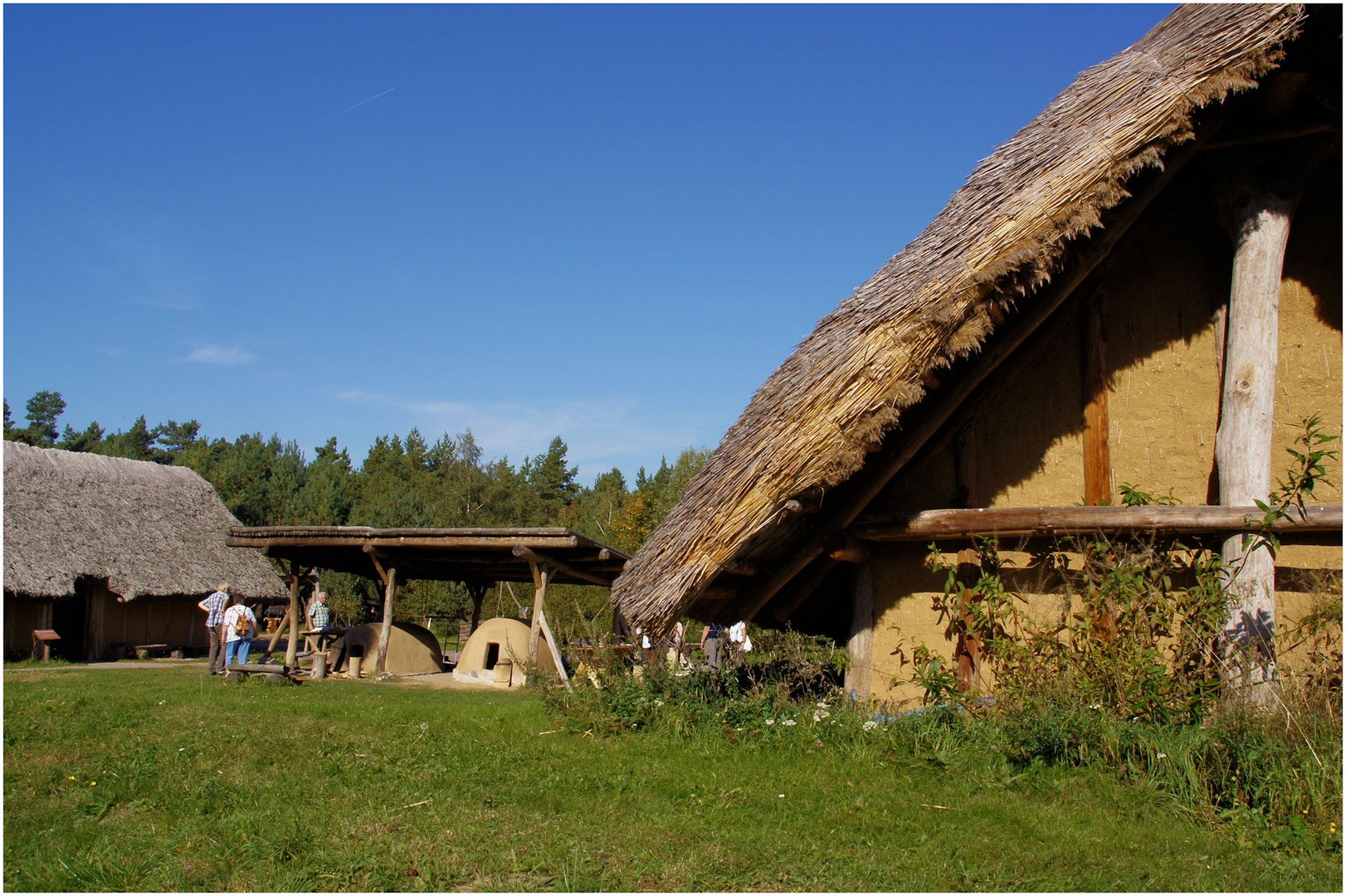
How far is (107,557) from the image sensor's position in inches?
835

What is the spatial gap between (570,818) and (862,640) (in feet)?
10.1

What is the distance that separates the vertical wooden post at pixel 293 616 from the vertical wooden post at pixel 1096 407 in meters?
13.7

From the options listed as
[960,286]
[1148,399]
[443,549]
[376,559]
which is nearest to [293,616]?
[376,559]

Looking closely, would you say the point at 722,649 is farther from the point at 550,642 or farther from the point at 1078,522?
the point at 550,642

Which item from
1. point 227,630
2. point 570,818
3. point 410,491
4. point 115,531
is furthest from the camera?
point 410,491

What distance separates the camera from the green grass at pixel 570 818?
14.1ft

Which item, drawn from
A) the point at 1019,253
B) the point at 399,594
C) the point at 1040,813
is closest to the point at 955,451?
the point at 1019,253

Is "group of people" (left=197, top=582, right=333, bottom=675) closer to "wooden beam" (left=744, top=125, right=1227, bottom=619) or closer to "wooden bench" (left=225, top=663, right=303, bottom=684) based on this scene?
"wooden bench" (left=225, top=663, right=303, bottom=684)

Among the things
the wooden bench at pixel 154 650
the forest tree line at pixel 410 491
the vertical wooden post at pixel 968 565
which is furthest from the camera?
the forest tree line at pixel 410 491

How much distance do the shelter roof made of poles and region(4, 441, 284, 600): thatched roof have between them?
4.96 m

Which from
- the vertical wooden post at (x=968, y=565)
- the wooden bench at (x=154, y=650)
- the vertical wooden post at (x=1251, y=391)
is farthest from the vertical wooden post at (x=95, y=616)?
the vertical wooden post at (x=1251, y=391)

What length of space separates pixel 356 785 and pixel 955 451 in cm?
487

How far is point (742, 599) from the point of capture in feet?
26.3

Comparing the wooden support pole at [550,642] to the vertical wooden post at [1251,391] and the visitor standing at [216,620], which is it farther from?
the vertical wooden post at [1251,391]
